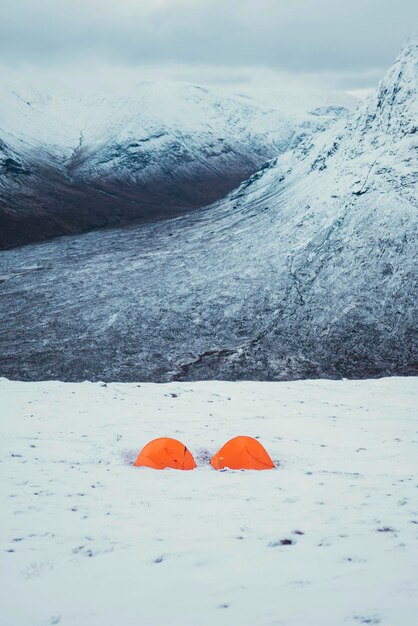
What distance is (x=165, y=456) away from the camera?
39.7ft

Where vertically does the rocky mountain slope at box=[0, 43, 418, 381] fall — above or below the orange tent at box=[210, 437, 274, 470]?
above

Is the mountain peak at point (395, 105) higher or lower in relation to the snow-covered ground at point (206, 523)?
higher

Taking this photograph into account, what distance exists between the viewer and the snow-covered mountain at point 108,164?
95.3 meters

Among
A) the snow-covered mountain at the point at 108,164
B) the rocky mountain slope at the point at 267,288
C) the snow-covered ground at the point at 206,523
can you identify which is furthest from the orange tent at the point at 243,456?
the snow-covered mountain at the point at 108,164

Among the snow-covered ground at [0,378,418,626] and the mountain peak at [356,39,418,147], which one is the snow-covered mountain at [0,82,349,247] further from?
the snow-covered ground at [0,378,418,626]

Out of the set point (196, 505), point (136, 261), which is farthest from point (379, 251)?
point (196, 505)

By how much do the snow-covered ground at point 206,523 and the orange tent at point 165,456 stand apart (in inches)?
14.7

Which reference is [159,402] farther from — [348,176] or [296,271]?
[348,176]

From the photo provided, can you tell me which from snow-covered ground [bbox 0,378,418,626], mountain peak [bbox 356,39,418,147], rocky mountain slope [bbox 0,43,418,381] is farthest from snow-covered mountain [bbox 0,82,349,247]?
snow-covered ground [bbox 0,378,418,626]

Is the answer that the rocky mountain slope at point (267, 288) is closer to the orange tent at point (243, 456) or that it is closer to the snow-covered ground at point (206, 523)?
the snow-covered ground at point (206, 523)

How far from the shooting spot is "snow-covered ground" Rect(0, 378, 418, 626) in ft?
18.6

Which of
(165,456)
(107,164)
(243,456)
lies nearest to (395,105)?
(243,456)

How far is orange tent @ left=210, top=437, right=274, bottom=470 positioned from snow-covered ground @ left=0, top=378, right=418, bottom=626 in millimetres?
461

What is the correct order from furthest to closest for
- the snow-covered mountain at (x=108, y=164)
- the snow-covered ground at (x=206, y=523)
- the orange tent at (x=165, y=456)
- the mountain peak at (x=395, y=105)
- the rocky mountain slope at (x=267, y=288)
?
the snow-covered mountain at (x=108, y=164) → the mountain peak at (x=395, y=105) → the rocky mountain slope at (x=267, y=288) → the orange tent at (x=165, y=456) → the snow-covered ground at (x=206, y=523)
